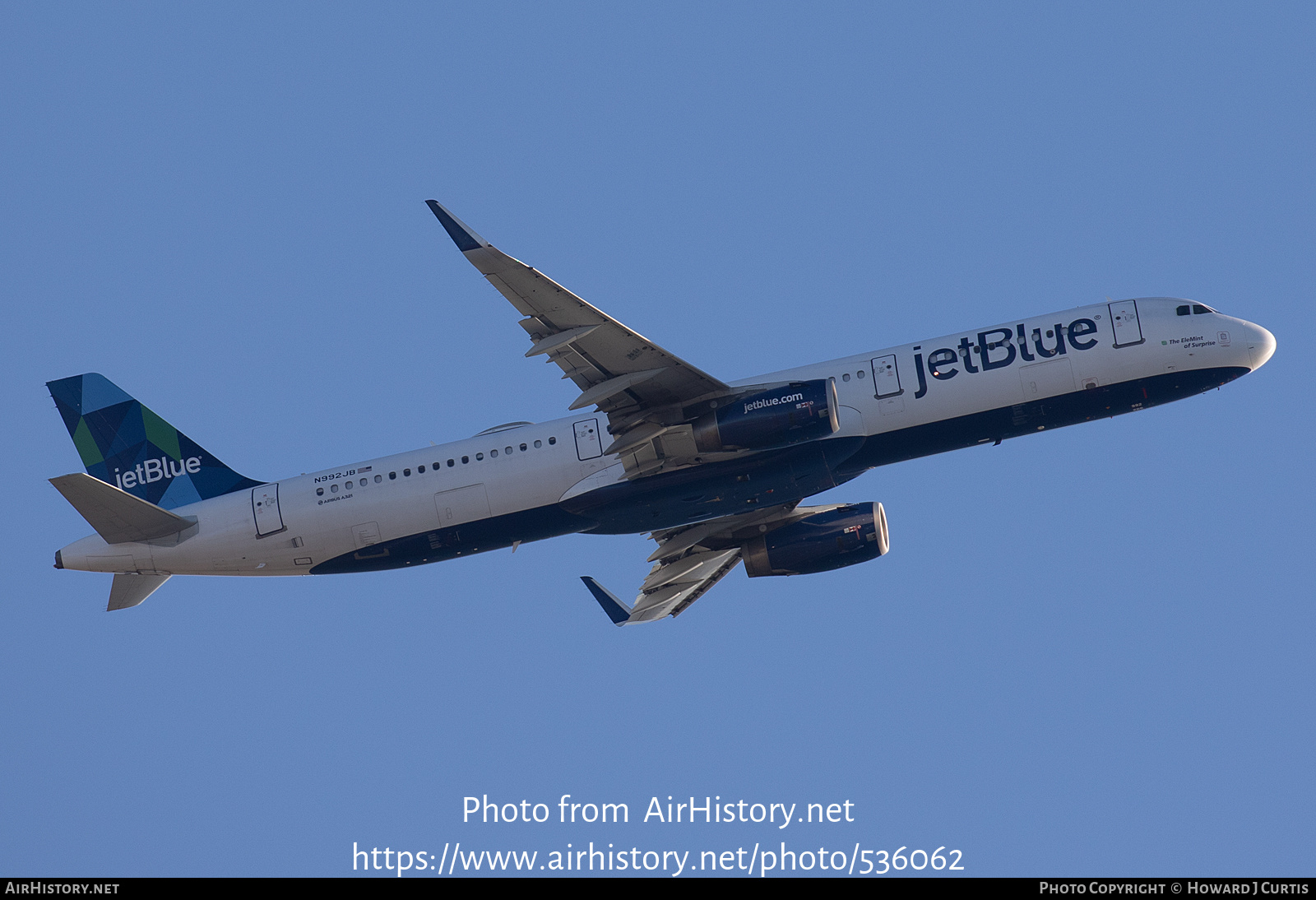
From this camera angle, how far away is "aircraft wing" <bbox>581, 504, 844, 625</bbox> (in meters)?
48.7

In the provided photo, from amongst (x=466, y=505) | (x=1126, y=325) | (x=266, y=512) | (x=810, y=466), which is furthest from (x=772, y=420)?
A: (x=266, y=512)

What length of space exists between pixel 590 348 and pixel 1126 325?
1780cm

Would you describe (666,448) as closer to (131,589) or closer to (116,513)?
(116,513)

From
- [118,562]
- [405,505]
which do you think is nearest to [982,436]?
[405,505]

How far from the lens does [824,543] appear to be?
4762 centimetres

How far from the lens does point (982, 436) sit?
43.1 m

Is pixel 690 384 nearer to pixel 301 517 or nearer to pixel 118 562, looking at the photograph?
pixel 301 517

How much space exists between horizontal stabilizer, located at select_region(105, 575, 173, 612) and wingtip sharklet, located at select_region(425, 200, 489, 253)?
17889 mm

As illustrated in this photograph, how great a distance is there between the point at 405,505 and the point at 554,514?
5.09 m

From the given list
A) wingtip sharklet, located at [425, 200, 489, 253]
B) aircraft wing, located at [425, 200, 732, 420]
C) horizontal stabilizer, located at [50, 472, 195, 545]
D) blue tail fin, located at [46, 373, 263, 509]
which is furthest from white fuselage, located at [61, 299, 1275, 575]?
wingtip sharklet, located at [425, 200, 489, 253]

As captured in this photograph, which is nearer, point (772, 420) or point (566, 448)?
point (772, 420)

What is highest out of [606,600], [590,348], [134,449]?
[134,449]
